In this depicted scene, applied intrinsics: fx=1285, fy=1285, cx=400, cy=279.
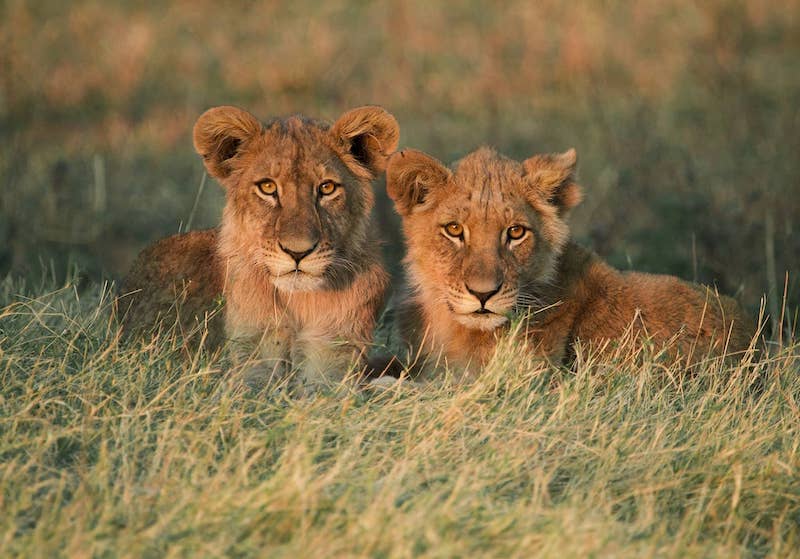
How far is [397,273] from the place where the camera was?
7.74 m

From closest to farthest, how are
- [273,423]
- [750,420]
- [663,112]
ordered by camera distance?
[273,423] → [750,420] → [663,112]

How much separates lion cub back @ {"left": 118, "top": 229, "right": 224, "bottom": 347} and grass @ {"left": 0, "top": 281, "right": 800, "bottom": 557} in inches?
7.8

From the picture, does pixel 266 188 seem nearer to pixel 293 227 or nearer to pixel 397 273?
pixel 293 227

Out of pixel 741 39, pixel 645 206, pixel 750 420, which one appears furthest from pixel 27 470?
pixel 741 39

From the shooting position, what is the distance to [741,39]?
9680 millimetres

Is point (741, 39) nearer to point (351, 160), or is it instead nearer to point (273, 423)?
point (351, 160)

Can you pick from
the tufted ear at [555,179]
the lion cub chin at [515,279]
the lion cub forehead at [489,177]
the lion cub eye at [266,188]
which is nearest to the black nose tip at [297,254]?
the lion cub eye at [266,188]

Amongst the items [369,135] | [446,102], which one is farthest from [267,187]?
[446,102]

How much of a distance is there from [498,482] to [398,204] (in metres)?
1.73

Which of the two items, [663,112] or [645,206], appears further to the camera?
[663,112]

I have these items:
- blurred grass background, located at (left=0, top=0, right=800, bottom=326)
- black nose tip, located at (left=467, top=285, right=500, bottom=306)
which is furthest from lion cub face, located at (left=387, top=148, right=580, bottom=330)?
blurred grass background, located at (left=0, top=0, right=800, bottom=326)

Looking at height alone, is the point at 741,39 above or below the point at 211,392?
above

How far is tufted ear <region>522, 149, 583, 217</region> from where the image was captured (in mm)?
5027

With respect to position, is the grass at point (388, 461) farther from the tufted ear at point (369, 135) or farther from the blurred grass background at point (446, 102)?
the blurred grass background at point (446, 102)
